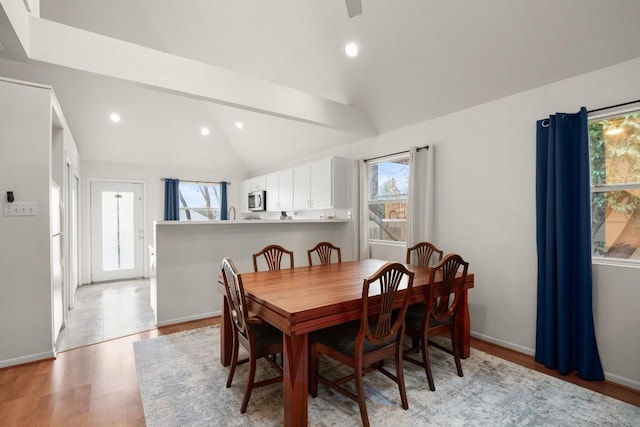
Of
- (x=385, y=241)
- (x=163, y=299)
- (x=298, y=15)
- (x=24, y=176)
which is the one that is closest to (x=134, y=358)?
(x=163, y=299)

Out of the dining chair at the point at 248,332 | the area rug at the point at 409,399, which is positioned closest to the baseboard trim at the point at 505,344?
the area rug at the point at 409,399

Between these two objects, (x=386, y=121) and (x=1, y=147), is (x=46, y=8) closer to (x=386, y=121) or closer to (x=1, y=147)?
(x=1, y=147)

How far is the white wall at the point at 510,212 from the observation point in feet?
7.56

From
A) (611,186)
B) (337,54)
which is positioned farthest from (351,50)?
(611,186)

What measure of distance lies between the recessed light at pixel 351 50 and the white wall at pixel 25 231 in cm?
285

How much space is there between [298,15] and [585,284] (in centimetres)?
354

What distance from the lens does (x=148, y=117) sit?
17.8 feet

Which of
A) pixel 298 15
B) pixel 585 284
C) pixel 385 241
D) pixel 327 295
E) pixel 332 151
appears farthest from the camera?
pixel 332 151

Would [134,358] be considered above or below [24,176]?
below

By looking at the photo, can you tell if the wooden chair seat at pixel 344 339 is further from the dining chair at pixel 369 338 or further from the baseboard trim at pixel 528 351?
the baseboard trim at pixel 528 351

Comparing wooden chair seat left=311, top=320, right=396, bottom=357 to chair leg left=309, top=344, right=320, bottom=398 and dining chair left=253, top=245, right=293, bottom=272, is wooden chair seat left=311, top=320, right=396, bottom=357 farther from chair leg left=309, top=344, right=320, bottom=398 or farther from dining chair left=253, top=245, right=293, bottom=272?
dining chair left=253, top=245, right=293, bottom=272

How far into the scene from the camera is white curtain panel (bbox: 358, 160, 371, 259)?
448cm

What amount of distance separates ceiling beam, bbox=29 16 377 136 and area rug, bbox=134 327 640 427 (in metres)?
2.45

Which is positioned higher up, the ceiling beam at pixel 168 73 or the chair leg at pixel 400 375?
the ceiling beam at pixel 168 73
